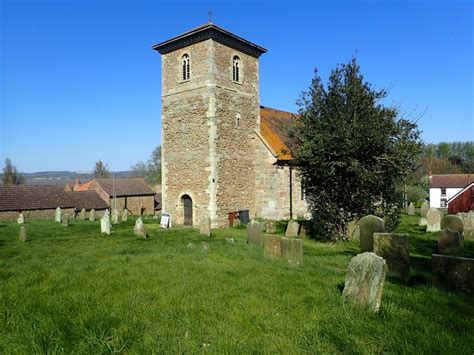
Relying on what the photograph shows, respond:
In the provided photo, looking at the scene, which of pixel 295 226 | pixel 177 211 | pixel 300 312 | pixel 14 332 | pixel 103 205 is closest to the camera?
pixel 14 332

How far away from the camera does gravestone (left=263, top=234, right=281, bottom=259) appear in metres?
9.33

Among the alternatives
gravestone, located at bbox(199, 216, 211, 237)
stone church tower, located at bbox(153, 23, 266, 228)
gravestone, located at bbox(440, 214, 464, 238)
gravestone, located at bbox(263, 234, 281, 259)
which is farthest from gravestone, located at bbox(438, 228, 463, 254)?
stone church tower, located at bbox(153, 23, 266, 228)

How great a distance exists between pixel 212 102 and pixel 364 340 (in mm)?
16488

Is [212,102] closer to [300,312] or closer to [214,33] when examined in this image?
[214,33]

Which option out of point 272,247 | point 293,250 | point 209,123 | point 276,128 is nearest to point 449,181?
point 276,128

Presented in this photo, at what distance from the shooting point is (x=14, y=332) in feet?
14.3

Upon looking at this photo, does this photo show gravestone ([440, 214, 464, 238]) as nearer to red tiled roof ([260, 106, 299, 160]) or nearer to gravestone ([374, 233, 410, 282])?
gravestone ([374, 233, 410, 282])

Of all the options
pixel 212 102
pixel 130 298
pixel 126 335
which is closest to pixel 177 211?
pixel 212 102

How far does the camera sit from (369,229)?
30.7 ft

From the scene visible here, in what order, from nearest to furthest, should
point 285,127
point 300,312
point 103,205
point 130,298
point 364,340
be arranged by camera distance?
point 364,340 < point 300,312 < point 130,298 < point 285,127 < point 103,205

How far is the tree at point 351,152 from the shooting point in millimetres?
12539

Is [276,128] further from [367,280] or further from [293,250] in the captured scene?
[367,280]

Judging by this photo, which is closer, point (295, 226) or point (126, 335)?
point (126, 335)

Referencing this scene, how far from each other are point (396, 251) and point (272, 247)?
3.16 meters
